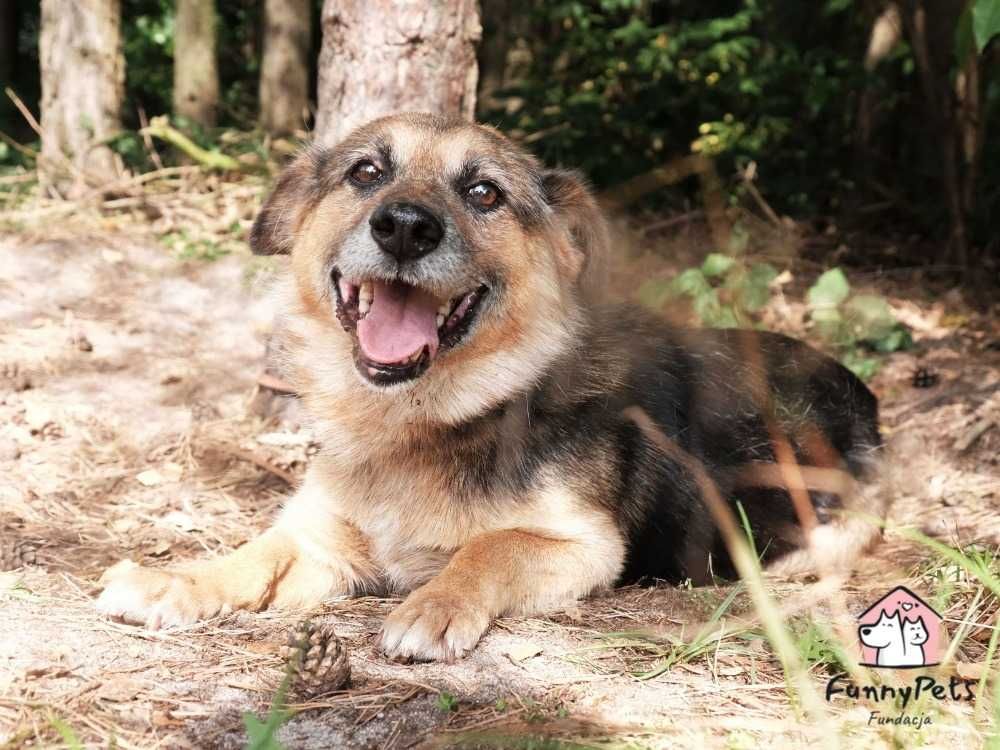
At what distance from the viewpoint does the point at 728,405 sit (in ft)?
14.5

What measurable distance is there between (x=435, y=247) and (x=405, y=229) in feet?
0.47

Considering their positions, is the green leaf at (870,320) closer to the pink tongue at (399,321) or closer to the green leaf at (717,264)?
the green leaf at (717,264)

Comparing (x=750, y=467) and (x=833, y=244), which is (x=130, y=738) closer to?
(x=750, y=467)

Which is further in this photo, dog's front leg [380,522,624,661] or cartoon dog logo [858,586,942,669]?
dog's front leg [380,522,624,661]

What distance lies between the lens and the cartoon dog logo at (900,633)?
2805mm

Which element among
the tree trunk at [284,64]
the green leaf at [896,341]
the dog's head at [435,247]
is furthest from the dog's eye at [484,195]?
the tree trunk at [284,64]

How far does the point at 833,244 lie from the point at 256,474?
548 centimetres

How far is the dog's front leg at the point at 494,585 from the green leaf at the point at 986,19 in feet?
6.71

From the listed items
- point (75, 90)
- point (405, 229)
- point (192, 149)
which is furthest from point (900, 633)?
point (75, 90)

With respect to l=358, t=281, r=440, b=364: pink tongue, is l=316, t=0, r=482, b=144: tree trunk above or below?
above

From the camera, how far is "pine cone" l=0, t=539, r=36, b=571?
3.88 meters

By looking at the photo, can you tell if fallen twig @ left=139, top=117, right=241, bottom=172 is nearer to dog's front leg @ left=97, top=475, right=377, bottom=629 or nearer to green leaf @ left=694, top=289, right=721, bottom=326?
green leaf @ left=694, top=289, right=721, bottom=326

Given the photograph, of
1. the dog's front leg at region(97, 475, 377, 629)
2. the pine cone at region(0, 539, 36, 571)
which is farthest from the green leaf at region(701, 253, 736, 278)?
the pine cone at region(0, 539, 36, 571)

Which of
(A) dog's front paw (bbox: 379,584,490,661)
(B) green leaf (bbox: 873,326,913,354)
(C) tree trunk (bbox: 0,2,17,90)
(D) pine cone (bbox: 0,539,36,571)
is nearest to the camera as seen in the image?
(A) dog's front paw (bbox: 379,584,490,661)
